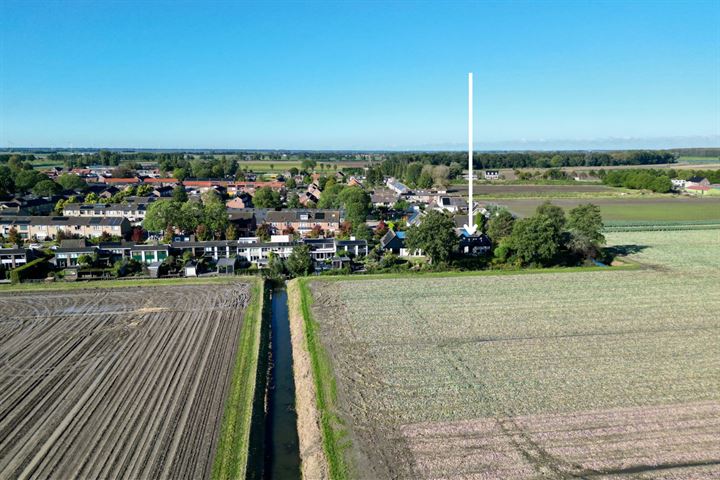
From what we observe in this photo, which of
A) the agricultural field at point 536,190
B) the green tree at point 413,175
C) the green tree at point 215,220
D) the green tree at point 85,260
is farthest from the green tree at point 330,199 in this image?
the green tree at point 413,175

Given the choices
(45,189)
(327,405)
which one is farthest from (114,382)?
(45,189)

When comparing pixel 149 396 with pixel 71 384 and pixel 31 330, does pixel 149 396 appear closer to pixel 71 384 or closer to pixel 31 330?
pixel 71 384

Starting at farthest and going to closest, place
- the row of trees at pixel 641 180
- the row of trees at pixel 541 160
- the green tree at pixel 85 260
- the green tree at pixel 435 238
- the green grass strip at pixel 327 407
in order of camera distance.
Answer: the row of trees at pixel 541 160 < the row of trees at pixel 641 180 < the green tree at pixel 85 260 < the green tree at pixel 435 238 < the green grass strip at pixel 327 407

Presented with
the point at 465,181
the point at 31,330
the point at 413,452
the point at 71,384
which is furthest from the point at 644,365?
the point at 465,181

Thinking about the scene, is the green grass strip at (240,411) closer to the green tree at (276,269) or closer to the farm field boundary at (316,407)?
the farm field boundary at (316,407)

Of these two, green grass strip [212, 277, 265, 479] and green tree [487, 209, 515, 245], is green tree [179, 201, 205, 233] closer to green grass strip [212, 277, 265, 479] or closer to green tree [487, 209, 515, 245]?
green grass strip [212, 277, 265, 479]

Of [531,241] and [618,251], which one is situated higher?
[531,241]

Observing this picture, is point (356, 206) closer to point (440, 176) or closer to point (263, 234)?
point (263, 234)
